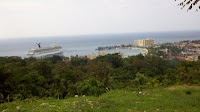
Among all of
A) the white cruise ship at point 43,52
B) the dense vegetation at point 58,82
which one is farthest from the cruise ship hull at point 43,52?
the dense vegetation at point 58,82

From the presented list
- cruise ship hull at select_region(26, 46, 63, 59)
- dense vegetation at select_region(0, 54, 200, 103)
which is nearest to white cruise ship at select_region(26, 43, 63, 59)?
cruise ship hull at select_region(26, 46, 63, 59)

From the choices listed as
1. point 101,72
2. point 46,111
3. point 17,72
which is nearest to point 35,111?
point 46,111

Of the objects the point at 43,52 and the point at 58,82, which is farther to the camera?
the point at 43,52

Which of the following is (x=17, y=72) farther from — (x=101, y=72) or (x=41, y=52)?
(x=41, y=52)

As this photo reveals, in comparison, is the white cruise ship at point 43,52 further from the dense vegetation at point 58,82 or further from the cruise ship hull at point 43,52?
the dense vegetation at point 58,82

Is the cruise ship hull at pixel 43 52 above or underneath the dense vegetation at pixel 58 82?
underneath

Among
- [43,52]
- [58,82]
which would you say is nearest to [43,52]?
[43,52]

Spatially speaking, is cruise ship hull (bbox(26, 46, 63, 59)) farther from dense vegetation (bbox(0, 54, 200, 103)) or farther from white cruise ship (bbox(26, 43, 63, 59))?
dense vegetation (bbox(0, 54, 200, 103))

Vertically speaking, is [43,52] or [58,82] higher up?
[58,82]

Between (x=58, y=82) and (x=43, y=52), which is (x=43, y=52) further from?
(x=58, y=82)

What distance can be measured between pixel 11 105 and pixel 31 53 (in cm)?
4953

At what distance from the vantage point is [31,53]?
2089 inches

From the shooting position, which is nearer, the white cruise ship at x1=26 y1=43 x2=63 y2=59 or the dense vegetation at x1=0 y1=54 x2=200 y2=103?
the dense vegetation at x1=0 y1=54 x2=200 y2=103

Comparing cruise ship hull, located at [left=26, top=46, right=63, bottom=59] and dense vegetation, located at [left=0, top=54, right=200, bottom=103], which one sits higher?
dense vegetation, located at [left=0, top=54, right=200, bottom=103]
